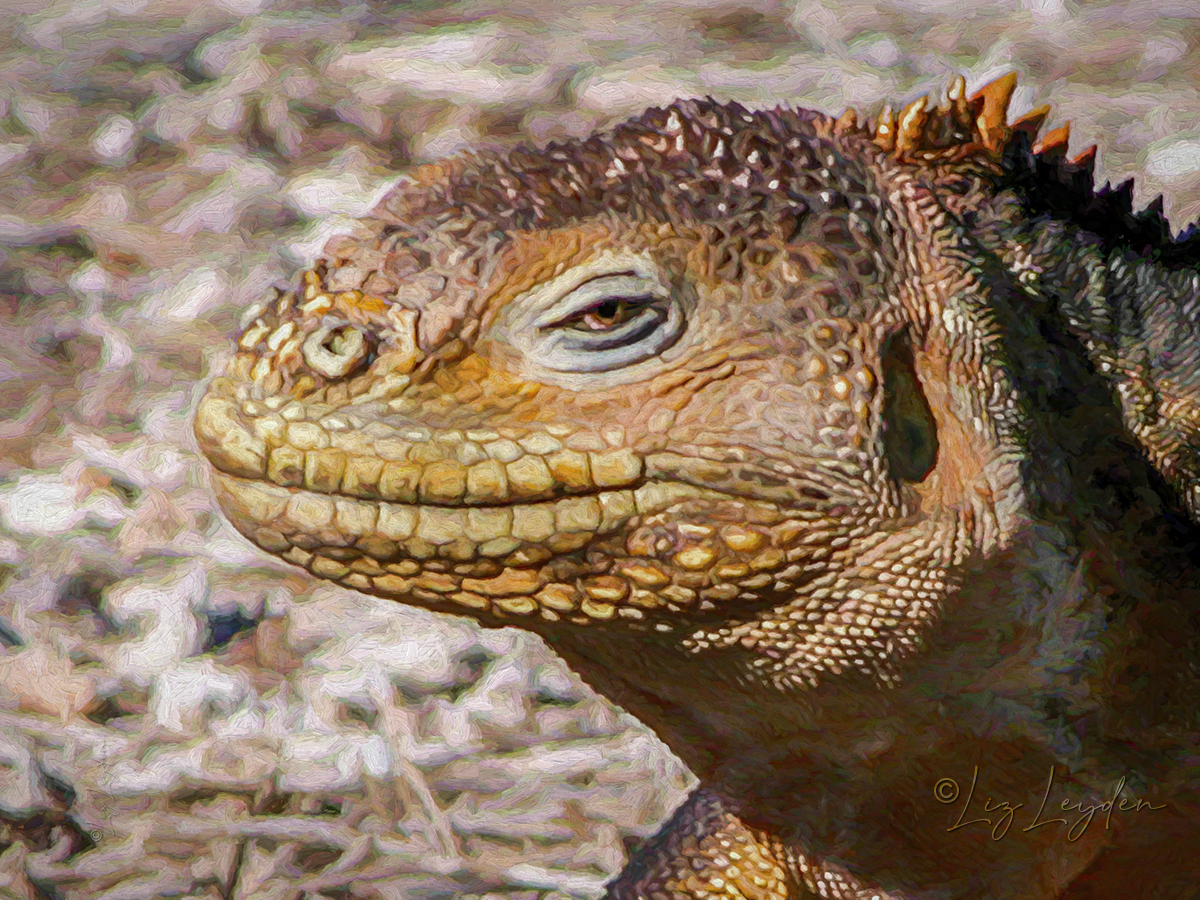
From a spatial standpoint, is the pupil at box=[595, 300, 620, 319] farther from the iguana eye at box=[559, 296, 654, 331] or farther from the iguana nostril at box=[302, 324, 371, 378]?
the iguana nostril at box=[302, 324, 371, 378]

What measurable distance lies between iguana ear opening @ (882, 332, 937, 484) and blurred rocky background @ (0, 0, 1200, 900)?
1551 mm

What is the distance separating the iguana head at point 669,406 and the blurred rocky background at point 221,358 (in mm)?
1314

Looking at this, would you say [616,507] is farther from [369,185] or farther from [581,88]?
[581,88]

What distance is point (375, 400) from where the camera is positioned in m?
1.71

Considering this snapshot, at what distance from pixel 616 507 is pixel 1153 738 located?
89 centimetres

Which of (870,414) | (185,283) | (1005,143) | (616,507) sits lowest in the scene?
(185,283)

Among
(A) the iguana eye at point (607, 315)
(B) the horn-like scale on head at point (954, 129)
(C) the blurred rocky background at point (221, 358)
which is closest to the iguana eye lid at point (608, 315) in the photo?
(A) the iguana eye at point (607, 315)

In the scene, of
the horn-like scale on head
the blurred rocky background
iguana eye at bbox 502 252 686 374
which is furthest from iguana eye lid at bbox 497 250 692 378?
the blurred rocky background

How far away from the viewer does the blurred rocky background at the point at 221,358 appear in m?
3.51

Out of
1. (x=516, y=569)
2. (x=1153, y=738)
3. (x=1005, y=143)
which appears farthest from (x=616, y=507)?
(x=1153, y=738)

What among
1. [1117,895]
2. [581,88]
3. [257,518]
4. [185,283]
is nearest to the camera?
[257,518]

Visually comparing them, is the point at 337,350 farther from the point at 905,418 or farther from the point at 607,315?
the point at 905,418

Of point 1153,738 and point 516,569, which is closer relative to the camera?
point 516,569

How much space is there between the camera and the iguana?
167 cm
